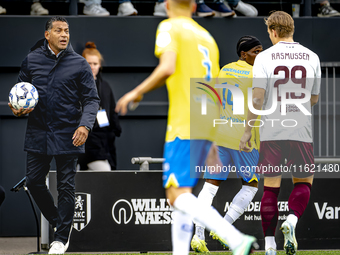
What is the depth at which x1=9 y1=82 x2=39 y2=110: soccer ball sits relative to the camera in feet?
18.0

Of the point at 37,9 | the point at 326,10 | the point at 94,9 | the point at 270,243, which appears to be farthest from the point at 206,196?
the point at 326,10

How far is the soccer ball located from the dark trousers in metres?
0.53

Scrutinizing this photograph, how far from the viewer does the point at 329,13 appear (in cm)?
848

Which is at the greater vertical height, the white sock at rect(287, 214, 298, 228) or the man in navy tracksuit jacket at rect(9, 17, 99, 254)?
the man in navy tracksuit jacket at rect(9, 17, 99, 254)

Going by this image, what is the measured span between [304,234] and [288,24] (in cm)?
250

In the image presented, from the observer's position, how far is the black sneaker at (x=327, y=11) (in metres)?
8.46

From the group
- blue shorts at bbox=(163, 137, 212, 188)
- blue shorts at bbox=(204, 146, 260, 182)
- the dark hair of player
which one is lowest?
blue shorts at bbox=(204, 146, 260, 182)

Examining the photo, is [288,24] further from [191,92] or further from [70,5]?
[70,5]

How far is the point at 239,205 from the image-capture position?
18.5 feet

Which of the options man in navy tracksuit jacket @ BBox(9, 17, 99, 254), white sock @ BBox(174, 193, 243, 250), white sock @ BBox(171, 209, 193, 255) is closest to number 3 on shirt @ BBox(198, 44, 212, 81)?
white sock @ BBox(174, 193, 243, 250)

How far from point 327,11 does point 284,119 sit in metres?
4.21

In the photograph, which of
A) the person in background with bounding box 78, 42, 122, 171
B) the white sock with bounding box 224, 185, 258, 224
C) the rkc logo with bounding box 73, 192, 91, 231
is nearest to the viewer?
the white sock with bounding box 224, 185, 258, 224

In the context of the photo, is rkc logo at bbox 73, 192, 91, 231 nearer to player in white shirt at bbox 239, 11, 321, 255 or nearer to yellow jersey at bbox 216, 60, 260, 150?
yellow jersey at bbox 216, 60, 260, 150

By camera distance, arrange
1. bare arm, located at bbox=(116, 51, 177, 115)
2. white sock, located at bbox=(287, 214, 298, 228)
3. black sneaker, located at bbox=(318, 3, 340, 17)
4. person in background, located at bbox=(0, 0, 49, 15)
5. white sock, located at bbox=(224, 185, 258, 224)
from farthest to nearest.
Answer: black sneaker, located at bbox=(318, 3, 340, 17) → person in background, located at bbox=(0, 0, 49, 15) → white sock, located at bbox=(224, 185, 258, 224) → white sock, located at bbox=(287, 214, 298, 228) → bare arm, located at bbox=(116, 51, 177, 115)
